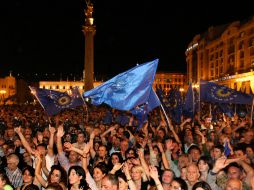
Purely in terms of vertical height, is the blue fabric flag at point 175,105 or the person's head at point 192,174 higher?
the blue fabric flag at point 175,105

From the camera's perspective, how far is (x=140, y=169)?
6.40 meters

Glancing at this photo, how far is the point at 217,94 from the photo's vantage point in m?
13.2

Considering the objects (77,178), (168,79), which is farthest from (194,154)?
(168,79)

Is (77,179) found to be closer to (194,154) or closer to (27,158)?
(27,158)

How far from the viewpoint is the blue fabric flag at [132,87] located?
29.8 feet

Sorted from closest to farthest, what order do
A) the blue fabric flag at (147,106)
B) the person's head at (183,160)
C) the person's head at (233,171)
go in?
the person's head at (233,171)
the person's head at (183,160)
the blue fabric flag at (147,106)

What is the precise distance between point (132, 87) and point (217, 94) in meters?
4.82

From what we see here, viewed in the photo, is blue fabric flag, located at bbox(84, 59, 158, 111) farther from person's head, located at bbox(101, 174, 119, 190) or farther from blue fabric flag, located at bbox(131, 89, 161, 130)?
person's head, located at bbox(101, 174, 119, 190)

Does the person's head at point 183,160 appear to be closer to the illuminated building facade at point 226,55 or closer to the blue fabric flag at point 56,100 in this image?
the blue fabric flag at point 56,100

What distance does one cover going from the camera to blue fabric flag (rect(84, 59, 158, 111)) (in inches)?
357

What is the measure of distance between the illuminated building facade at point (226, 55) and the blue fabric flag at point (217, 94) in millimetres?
36364

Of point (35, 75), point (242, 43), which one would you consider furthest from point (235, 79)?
point (35, 75)

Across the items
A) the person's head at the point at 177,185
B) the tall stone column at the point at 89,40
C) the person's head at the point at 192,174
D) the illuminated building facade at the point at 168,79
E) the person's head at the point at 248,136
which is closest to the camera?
the person's head at the point at 177,185

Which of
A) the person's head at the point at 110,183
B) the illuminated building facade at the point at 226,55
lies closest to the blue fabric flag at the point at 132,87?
the person's head at the point at 110,183
